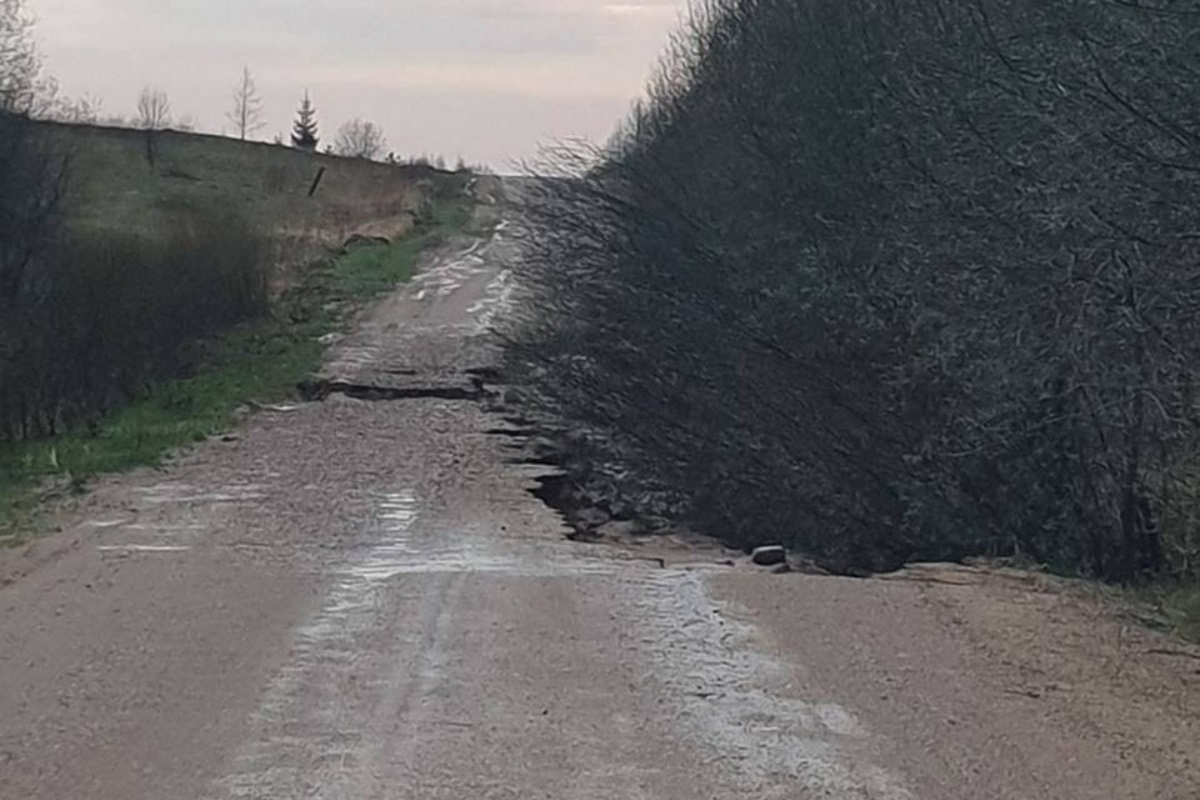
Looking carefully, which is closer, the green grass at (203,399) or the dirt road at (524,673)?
the dirt road at (524,673)

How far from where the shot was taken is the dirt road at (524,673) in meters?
6.84

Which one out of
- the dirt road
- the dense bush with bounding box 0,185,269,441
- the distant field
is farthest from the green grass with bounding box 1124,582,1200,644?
the distant field

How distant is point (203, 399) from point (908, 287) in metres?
12.1

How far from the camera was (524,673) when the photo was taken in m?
8.54

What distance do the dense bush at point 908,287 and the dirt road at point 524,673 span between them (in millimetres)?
1251

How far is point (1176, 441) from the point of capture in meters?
11.3

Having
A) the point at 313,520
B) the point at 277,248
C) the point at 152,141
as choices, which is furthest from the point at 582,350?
the point at 152,141

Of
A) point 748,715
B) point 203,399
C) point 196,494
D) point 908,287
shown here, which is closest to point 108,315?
point 203,399

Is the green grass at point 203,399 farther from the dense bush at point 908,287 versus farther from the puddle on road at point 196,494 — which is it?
the dense bush at point 908,287

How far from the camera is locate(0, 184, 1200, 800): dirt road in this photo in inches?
269

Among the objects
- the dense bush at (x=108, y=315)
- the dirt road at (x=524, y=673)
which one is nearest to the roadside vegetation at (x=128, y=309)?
the dense bush at (x=108, y=315)

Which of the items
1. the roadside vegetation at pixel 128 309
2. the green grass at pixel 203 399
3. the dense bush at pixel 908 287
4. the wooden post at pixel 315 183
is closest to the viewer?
the dense bush at pixel 908 287

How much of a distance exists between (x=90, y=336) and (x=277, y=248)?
1251 cm

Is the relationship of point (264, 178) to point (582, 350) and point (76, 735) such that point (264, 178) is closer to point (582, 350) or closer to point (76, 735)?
point (582, 350)
